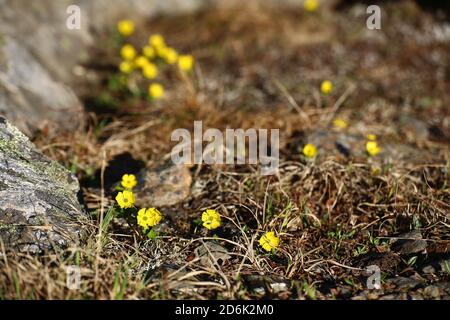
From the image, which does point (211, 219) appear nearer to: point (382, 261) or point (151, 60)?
point (382, 261)

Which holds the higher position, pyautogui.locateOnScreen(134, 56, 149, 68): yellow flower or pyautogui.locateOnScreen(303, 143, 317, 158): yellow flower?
pyautogui.locateOnScreen(134, 56, 149, 68): yellow flower

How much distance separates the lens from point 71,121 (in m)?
4.69

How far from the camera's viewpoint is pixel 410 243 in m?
3.30

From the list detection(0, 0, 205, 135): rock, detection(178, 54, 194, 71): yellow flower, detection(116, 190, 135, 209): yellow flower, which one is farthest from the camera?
detection(178, 54, 194, 71): yellow flower

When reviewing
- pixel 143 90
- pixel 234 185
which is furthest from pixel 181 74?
pixel 234 185

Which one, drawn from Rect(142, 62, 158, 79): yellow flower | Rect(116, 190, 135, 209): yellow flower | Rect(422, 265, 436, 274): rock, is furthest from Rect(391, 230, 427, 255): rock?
Rect(142, 62, 158, 79): yellow flower

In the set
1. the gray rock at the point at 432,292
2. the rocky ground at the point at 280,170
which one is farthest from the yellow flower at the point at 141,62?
the gray rock at the point at 432,292

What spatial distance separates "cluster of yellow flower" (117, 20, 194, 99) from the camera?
534 cm

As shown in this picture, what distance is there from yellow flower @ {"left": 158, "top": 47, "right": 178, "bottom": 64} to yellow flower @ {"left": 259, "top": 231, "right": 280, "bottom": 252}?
288cm

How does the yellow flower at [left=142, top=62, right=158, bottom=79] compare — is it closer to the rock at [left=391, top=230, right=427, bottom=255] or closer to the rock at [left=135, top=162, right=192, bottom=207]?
the rock at [left=135, top=162, right=192, bottom=207]

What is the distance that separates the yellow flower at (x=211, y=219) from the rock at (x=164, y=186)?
482mm

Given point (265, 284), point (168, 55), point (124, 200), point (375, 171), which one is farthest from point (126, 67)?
point (265, 284)

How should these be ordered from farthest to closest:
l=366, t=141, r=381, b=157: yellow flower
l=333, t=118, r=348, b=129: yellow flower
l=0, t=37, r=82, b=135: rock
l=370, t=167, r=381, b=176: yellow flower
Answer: l=333, t=118, r=348, b=129: yellow flower, l=0, t=37, r=82, b=135: rock, l=366, t=141, r=381, b=157: yellow flower, l=370, t=167, r=381, b=176: yellow flower

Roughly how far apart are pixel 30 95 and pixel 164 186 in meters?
1.76
